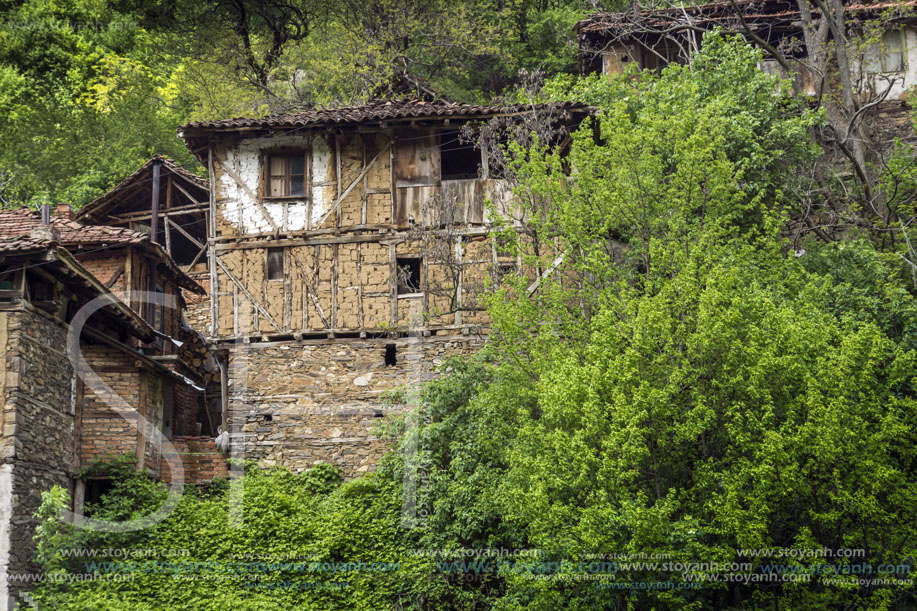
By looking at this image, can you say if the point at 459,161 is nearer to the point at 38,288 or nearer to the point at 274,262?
the point at 274,262

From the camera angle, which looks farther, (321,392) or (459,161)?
(459,161)

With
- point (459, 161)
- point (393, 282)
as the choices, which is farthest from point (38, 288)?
point (459, 161)

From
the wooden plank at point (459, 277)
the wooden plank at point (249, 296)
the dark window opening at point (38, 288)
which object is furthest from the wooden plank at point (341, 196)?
the dark window opening at point (38, 288)

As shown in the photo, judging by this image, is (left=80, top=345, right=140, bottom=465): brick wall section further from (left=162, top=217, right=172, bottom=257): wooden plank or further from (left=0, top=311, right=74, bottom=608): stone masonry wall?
(left=162, top=217, right=172, bottom=257): wooden plank

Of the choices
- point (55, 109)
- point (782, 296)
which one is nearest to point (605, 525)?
point (782, 296)

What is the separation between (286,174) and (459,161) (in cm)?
389

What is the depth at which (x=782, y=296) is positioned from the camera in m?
13.9

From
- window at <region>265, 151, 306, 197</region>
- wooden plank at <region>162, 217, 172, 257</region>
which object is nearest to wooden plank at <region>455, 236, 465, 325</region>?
window at <region>265, 151, 306, 197</region>

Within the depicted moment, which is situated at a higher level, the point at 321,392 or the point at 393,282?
the point at 393,282

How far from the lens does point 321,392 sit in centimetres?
1823

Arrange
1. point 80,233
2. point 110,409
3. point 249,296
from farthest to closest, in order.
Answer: point 249,296, point 80,233, point 110,409

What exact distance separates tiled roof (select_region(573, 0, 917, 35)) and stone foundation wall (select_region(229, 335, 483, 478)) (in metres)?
9.13

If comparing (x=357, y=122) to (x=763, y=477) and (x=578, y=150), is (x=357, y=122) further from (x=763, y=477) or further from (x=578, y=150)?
(x=763, y=477)

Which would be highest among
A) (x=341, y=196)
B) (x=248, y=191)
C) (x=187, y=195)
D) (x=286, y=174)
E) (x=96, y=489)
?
(x=187, y=195)
